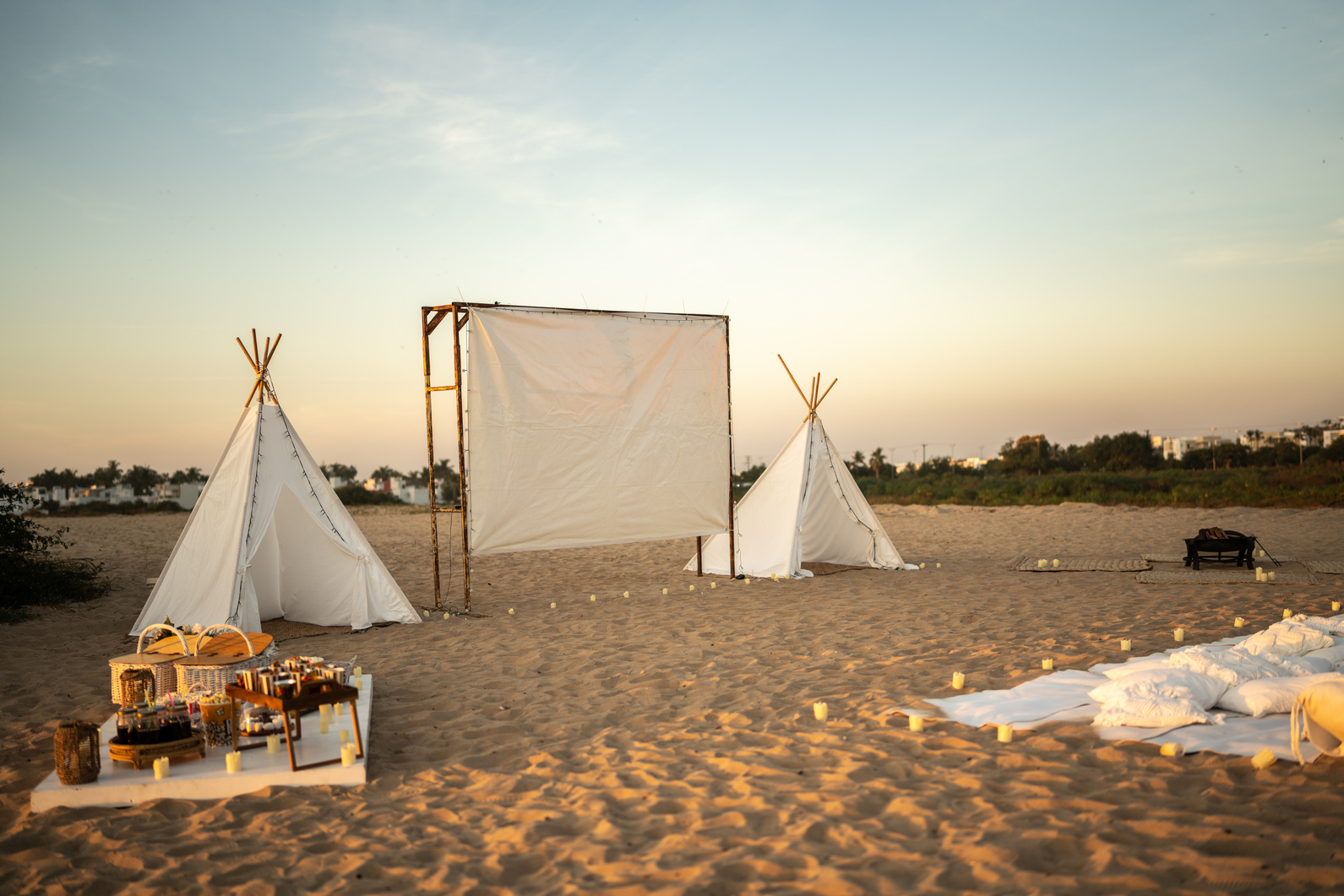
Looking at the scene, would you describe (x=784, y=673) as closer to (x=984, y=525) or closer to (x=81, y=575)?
(x=81, y=575)

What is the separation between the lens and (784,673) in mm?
4797

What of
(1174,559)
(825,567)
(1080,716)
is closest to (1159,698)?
(1080,716)

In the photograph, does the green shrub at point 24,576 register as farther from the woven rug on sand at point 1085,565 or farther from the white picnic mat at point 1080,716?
the woven rug on sand at point 1085,565

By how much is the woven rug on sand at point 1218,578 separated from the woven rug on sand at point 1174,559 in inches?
39.4

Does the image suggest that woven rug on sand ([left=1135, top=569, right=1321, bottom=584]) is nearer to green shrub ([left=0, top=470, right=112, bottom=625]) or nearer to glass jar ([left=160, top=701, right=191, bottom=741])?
glass jar ([left=160, top=701, right=191, bottom=741])

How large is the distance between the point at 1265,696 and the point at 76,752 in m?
5.12

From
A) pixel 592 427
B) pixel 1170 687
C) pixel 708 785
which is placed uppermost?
pixel 592 427

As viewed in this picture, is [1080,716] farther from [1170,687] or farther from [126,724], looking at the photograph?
→ [126,724]

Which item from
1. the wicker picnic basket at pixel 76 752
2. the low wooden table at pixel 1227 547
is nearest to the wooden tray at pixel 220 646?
the wicker picnic basket at pixel 76 752

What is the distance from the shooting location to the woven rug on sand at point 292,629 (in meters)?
6.43

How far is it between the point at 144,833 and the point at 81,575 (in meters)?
7.55

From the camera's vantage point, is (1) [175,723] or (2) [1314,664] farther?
(2) [1314,664]

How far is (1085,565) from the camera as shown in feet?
28.8

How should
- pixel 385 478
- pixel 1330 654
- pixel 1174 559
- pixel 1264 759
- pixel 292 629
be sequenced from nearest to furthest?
pixel 1264 759, pixel 1330 654, pixel 292 629, pixel 1174 559, pixel 385 478
